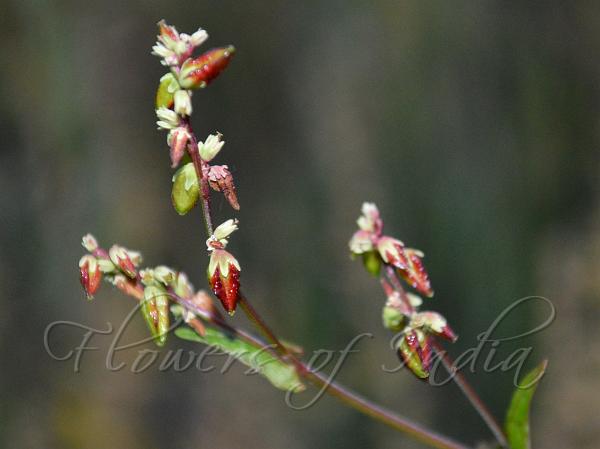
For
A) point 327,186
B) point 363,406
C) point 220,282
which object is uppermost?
point 220,282

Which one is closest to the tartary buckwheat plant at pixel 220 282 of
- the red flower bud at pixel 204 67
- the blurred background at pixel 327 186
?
the red flower bud at pixel 204 67

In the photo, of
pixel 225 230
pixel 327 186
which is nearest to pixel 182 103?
pixel 225 230

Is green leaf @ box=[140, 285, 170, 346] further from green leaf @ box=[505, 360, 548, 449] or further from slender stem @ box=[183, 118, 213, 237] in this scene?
green leaf @ box=[505, 360, 548, 449]

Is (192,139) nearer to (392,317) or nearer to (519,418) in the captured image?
(392,317)

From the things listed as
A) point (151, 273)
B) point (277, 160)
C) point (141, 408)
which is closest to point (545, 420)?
point (277, 160)

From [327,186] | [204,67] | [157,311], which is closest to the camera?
[204,67]
